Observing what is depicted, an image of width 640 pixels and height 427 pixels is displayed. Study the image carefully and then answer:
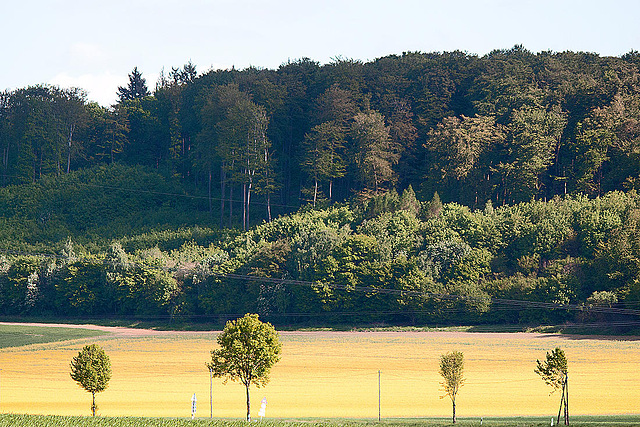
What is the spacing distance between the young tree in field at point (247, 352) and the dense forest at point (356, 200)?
146ft

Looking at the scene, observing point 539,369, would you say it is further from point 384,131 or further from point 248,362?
point 384,131

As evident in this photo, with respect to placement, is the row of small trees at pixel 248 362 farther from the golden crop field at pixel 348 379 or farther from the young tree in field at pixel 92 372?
the golden crop field at pixel 348 379

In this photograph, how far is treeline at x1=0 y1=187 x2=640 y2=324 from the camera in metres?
83.4

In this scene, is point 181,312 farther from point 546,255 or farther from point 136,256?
point 546,255

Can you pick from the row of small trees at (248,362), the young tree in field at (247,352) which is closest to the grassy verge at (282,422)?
the row of small trees at (248,362)

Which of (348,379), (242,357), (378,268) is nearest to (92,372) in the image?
(242,357)

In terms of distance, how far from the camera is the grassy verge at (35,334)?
79.4 meters

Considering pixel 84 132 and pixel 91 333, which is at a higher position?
pixel 84 132

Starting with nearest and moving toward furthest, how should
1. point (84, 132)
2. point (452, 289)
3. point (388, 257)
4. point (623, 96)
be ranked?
1. point (452, 289)
2. point (388, 257)
3. point (623, 96)
4. point (84, 132)

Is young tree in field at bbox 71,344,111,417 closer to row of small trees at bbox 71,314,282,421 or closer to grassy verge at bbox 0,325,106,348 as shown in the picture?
row of small trees at bbox 71,314,282,421

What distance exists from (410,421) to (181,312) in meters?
59.5

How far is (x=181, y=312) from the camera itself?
95125 mm

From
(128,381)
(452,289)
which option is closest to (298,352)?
(128,381)

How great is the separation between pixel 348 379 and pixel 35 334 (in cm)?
4459
